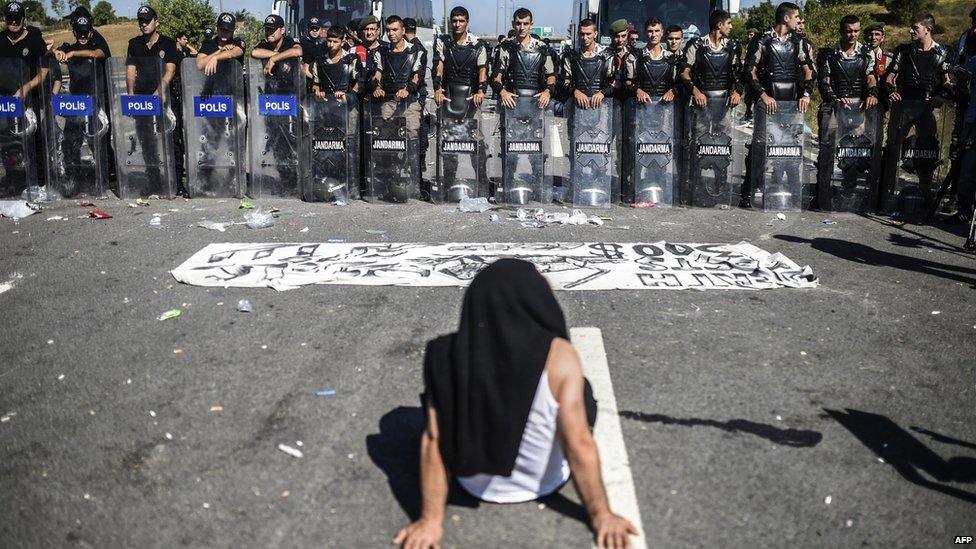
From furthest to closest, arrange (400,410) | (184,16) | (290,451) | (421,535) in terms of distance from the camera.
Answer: (184,16) < (400,410) < (290,451) < (421,535)

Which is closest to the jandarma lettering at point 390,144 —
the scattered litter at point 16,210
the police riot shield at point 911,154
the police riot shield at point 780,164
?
the scattered litter at point 16,210

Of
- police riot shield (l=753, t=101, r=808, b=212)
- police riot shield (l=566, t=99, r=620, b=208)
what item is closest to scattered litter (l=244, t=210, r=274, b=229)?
police riot shield (l=566, t=99, r=620, b=208)

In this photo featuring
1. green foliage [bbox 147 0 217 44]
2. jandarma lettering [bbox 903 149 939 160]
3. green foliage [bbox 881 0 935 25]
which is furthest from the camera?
green foliage [bbox 147 0 217 44]

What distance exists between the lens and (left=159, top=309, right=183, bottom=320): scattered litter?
6.53 meters

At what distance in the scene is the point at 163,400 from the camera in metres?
5.01

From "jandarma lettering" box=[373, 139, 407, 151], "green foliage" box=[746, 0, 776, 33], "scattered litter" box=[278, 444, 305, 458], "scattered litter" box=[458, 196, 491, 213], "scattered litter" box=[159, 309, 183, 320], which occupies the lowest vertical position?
"scattered litter" box=[278, 444, 305, 458]

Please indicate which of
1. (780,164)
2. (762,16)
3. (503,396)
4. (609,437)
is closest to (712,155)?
(780,164)

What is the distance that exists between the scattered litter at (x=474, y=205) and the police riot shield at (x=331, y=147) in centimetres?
149

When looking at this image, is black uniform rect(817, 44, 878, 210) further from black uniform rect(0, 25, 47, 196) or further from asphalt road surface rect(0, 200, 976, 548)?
black uniform rect(0, 25, 47, 196)

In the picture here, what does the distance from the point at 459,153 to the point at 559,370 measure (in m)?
8.28

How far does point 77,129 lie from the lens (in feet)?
37.9

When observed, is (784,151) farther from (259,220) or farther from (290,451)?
(290,451)

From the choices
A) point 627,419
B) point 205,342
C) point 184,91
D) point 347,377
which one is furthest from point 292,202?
point 627,419

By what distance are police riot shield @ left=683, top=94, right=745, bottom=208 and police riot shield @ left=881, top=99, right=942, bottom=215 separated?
1.79 m
